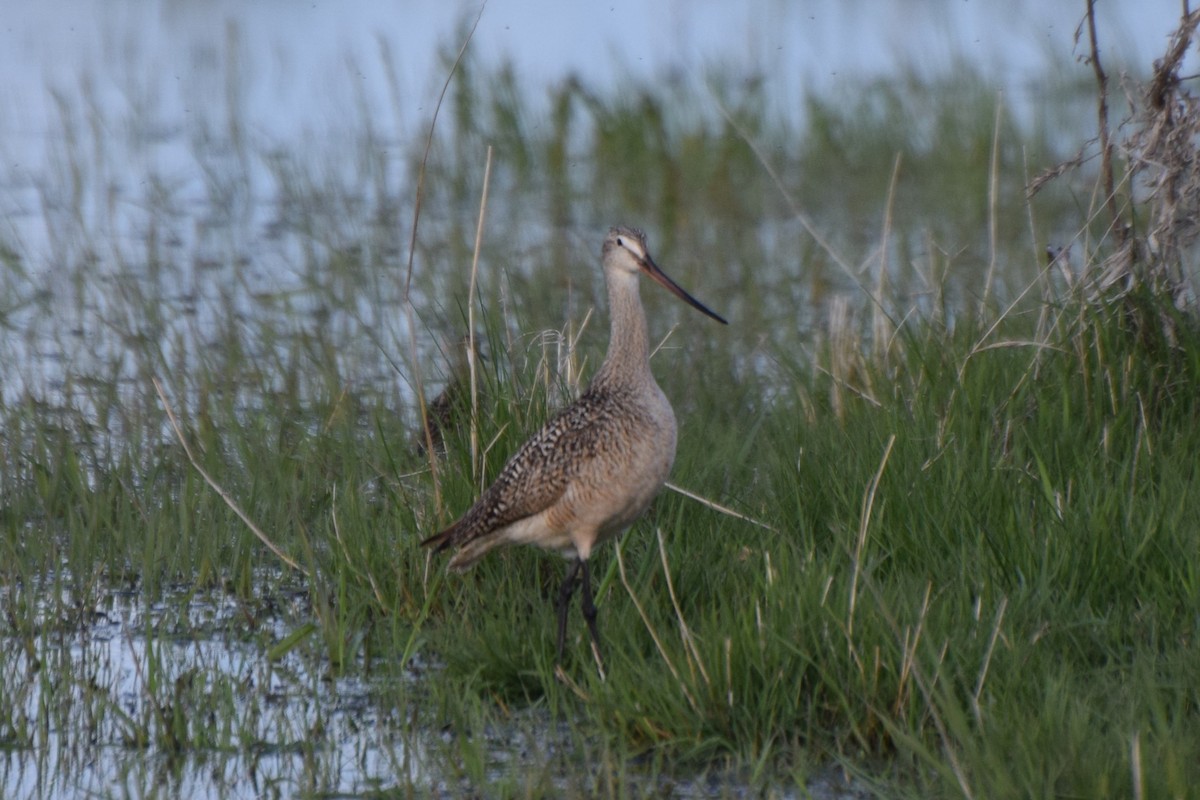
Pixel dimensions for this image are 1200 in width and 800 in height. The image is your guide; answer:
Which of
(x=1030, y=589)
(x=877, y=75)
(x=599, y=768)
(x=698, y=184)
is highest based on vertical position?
(x=877, y=75)

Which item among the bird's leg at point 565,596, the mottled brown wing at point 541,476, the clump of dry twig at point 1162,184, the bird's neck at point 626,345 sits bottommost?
the bird's leg at point 565,596

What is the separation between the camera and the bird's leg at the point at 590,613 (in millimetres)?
4539

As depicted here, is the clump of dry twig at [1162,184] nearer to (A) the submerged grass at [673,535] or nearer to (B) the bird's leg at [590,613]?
(A) the submerged grass at [673,535]

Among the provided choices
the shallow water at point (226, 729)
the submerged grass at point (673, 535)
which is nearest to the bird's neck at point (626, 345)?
the submerged grass at point (673, 535)

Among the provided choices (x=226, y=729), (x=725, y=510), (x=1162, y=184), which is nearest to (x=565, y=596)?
(x=725, y=510)

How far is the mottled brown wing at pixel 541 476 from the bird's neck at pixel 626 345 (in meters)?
0.15

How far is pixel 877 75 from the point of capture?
41.3 ft

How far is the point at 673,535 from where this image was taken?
5395mm

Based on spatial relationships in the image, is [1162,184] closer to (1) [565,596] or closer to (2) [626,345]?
(2) [626,345]

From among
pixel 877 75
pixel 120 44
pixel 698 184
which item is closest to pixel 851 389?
pixel 698 184

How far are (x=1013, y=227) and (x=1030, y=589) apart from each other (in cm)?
589

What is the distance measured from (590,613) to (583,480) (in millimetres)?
400

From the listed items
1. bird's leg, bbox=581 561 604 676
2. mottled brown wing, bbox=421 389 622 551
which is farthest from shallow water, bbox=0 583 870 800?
mottled brown wing, bbox=421 389 622 551

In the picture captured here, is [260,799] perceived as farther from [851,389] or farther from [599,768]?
[851,389]
